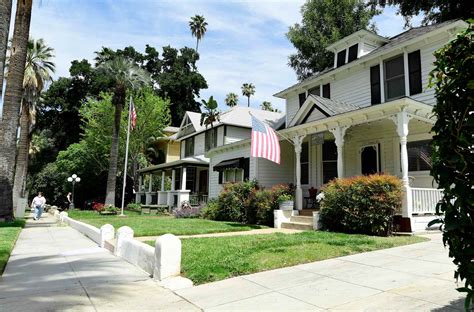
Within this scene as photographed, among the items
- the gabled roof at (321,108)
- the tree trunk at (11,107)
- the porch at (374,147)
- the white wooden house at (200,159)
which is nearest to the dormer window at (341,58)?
the gabled roof at (321,108)

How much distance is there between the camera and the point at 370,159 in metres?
15.6

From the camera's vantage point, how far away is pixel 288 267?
A: 6.90 metres

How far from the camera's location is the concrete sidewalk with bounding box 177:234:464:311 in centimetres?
458

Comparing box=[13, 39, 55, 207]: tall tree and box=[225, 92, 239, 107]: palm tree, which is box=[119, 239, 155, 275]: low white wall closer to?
box=[13, 39, 55, 207]: tall tree

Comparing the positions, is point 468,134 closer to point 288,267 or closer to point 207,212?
point 288,267

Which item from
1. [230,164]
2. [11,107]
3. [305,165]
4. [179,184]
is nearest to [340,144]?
[305,165]

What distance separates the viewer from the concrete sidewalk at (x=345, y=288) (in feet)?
15.0

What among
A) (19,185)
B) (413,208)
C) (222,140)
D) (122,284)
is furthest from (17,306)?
(19,185)

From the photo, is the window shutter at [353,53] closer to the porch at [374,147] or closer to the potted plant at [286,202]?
the porch at [374,147]

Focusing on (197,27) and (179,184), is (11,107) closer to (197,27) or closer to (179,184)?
(179,184)

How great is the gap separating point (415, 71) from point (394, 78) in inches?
37.9

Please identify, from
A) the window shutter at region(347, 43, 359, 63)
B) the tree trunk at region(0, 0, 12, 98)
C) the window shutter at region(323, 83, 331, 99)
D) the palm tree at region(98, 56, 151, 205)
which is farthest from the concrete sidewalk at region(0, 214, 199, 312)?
the palm tree at region(98, 56, 151, 205)

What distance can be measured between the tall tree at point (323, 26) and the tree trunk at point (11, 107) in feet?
64.9

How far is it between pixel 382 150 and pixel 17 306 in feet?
45.5
